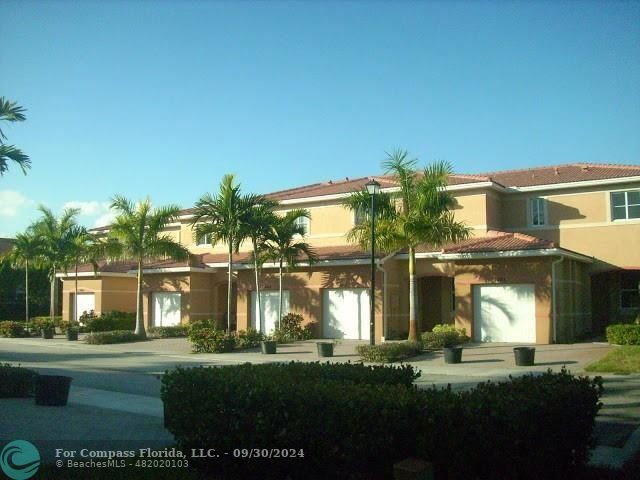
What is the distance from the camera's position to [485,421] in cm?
602

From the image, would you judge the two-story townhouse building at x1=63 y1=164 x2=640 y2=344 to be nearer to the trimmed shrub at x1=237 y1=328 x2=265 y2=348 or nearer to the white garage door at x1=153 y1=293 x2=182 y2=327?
the white garage door at x1=153 y1=293 x2=182 y2=327

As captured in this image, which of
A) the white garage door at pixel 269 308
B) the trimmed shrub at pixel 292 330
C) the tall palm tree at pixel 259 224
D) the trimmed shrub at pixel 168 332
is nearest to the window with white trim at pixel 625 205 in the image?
the trimmed shrub at pixel 292 330

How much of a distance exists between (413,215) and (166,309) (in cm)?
1768

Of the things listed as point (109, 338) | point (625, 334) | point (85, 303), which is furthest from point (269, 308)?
point (625, 334)

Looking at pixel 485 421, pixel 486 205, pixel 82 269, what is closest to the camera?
pixel 485 421

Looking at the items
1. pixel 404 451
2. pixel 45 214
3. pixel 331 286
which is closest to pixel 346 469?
pixel 404 451

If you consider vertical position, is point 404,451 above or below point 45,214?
below

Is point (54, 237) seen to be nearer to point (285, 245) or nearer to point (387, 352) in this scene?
point (285, 245)

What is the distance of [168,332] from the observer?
3216 cm

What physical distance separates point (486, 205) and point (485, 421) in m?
23.5

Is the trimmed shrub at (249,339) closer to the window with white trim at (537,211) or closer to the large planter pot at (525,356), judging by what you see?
the large planter pot at (525,356)

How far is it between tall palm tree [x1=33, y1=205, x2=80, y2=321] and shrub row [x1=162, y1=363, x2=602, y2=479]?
31.7m

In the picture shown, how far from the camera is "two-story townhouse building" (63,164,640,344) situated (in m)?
24.9

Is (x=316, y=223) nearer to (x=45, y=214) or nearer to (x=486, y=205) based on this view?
(x=486, y=205)
